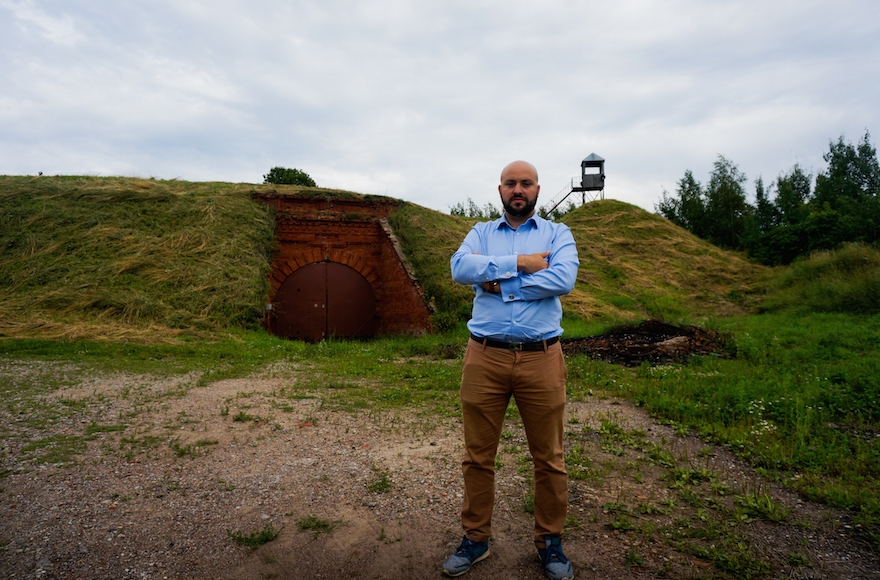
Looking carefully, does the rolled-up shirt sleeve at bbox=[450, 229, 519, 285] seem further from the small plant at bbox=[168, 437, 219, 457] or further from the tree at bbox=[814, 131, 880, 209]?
the tree at bbox=[814, 131, 880, 209]

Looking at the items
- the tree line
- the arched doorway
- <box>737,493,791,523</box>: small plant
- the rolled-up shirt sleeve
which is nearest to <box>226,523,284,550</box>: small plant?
the rolled-up shirt sleeve

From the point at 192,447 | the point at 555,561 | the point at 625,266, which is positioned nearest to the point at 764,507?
the point at 555,561

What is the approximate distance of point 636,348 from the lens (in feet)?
31.5

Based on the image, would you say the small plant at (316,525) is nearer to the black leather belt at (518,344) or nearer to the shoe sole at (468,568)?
the shoe sole at (468,568)

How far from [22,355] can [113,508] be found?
6.97 m

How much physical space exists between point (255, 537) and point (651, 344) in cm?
811

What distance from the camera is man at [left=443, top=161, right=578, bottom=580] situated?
294 centimetres

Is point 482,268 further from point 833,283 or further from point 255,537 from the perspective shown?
point 833,283

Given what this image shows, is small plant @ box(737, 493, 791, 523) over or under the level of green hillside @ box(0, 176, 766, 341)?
under

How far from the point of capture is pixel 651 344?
9.70 meters

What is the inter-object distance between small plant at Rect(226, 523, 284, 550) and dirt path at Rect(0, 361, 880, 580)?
29 millimetres

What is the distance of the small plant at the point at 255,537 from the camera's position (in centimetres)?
321

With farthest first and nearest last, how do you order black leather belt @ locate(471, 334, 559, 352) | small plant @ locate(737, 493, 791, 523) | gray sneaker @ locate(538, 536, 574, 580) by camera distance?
small plant @ locate(737, 493, 791, 523) → black leather belt @ locate(471, 334, 559, 352) → gray sneaker @ locate(538, 536, 574, 580)

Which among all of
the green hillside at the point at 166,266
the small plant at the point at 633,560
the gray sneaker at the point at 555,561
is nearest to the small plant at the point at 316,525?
the gray sneaker at the point at 555,561
